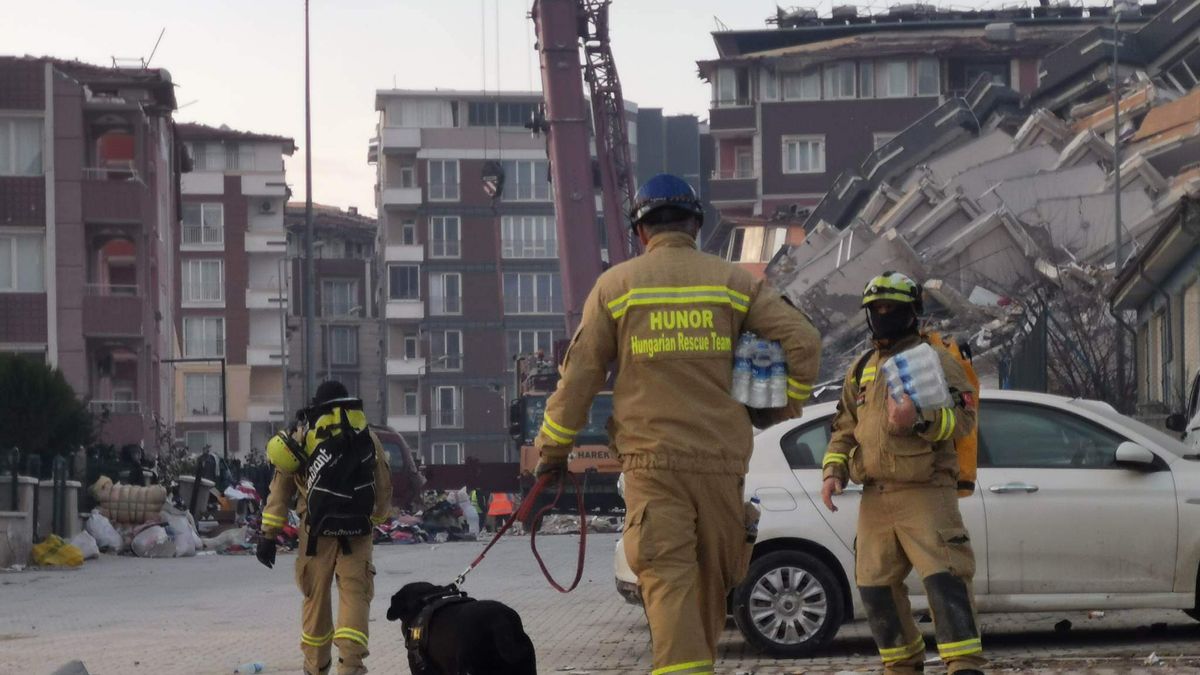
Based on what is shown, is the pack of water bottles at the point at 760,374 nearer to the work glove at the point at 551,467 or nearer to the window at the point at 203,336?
the work glove at the point at 551,467

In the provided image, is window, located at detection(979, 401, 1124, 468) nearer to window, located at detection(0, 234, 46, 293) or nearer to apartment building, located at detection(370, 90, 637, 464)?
window, located at detection(0, 234, 46, 293)

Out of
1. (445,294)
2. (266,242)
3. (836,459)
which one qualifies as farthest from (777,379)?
(445,294)

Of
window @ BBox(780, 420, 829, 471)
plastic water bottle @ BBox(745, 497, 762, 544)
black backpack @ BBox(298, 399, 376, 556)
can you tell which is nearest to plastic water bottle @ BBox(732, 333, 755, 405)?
plastic water bottle @ BBox(745, 497, 762, 544)

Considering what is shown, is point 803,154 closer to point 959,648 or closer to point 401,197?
point 401,197

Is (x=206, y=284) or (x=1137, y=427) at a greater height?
(x=206, y=284)

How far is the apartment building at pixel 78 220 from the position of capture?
157ft

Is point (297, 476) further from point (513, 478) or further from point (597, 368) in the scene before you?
point (513, 478)

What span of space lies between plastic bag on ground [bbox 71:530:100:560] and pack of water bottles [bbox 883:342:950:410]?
875 inches

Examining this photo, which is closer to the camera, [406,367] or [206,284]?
[206,284]

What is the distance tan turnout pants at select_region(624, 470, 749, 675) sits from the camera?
6.88 meters

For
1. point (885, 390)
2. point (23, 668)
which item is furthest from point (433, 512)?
point (885, 390)

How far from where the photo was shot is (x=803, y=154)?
87375 millimetres

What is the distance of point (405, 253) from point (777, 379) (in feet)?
321

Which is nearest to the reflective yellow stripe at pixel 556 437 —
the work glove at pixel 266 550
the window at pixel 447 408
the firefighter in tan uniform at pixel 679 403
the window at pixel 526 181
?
the firefighter in tan uniform at pixel 679 403
